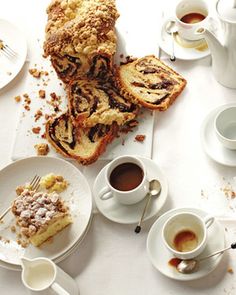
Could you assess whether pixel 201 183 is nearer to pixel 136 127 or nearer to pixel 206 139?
pixel 206 139

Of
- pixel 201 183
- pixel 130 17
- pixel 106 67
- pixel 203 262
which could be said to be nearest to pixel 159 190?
pixel 201 183

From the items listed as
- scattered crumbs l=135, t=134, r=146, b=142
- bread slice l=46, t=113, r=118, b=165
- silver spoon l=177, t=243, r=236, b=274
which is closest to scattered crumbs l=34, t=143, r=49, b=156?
bread slice l=46, t=113, r=118, b=165

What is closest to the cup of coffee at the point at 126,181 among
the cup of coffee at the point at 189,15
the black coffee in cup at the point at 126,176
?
the black coffee in cup at the point at 126,176

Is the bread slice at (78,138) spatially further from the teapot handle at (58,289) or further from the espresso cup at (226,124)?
→ the teapot handle at (58,289)

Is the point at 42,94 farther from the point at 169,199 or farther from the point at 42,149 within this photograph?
the point at 169,199

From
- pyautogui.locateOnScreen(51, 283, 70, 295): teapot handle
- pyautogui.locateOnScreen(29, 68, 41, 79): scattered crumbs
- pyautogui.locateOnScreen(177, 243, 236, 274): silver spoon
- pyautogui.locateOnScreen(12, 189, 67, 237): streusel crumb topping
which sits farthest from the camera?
pyautogui.locateOnScreen(29, 68, 41, 79): scattered crumbs

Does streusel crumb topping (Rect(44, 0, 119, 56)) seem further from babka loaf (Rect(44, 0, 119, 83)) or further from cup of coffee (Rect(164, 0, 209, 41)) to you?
cup of coffee (Rect(164, 0, 209, 41))
